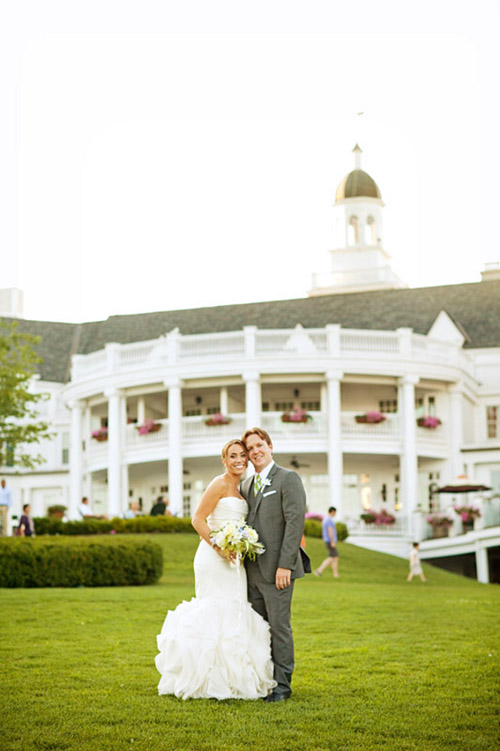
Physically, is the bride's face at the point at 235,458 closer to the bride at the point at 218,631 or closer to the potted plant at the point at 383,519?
the bride at the point at 218,631

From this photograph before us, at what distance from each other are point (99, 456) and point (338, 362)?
35.2 feet

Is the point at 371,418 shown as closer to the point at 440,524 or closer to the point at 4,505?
the point at 440,524

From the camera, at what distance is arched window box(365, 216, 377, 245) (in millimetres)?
68250

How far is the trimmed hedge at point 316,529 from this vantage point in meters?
34.9

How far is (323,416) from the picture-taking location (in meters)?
40.6

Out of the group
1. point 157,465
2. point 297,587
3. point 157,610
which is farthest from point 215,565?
point 157,465

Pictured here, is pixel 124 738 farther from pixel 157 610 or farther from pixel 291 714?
pixel 157 610

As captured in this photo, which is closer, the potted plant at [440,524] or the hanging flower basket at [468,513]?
the hanging flower basket at [468,513]

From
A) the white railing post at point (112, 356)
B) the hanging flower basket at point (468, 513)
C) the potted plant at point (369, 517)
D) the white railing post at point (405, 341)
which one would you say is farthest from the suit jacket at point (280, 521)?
the white railing post at point (112, 356)

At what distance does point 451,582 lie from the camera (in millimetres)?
28766

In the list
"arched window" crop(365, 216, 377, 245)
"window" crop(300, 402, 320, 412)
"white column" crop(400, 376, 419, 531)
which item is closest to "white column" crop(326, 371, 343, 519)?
"white column" crop(400, 376, 419, 531)

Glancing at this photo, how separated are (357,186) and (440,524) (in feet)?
113

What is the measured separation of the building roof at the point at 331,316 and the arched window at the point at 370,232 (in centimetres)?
1531

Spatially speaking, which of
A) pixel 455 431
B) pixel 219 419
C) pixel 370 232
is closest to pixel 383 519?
pixel 455 431
